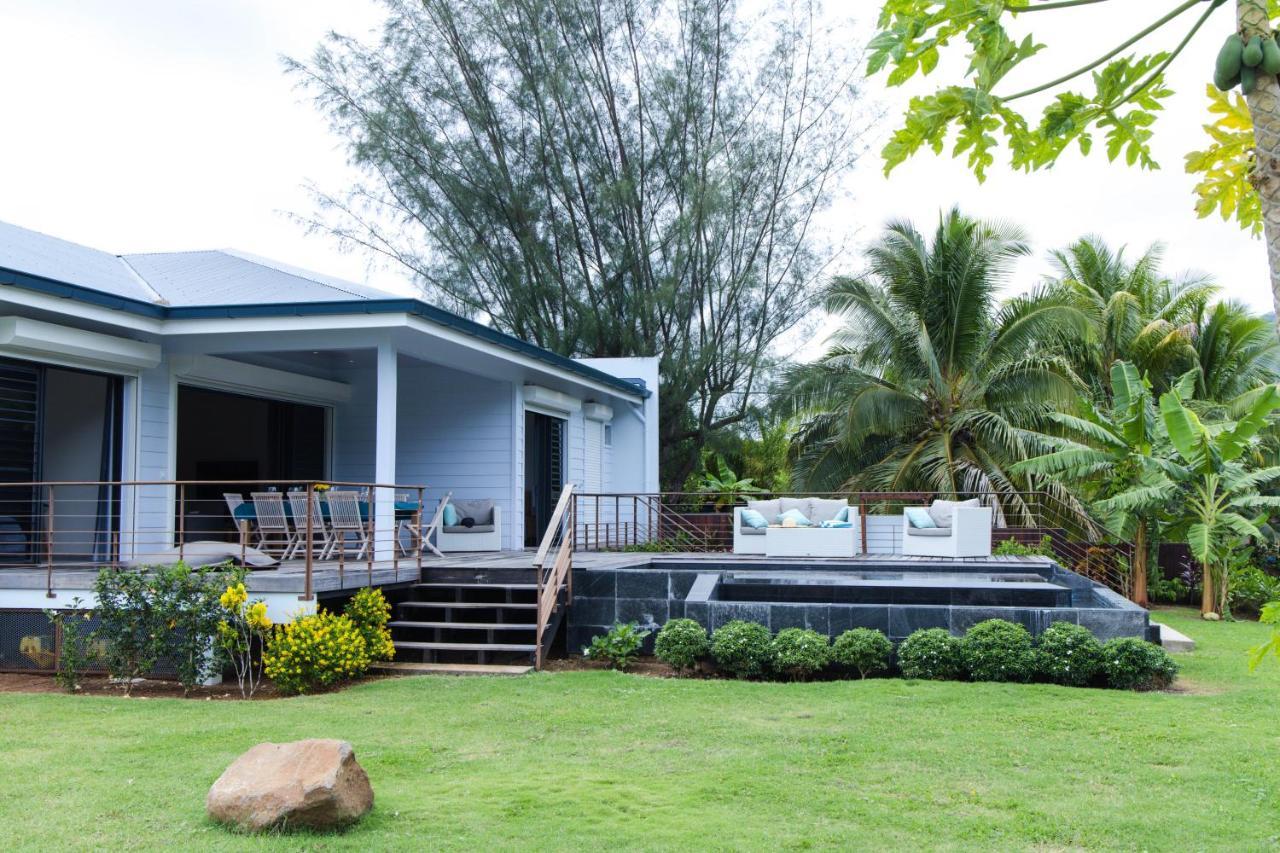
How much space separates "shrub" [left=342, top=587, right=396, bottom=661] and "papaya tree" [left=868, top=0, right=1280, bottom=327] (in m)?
8.14

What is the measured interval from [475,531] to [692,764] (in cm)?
851

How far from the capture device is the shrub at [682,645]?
10008 millimetres

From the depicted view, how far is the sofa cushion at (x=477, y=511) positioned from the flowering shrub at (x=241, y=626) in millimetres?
5285

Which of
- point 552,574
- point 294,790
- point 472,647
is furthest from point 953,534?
point 294,790

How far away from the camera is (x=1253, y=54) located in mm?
1959

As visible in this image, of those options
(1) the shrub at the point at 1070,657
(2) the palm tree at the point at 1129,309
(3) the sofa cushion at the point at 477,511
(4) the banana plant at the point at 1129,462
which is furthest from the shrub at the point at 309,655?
(2) the palm tree at the point at 1129,309

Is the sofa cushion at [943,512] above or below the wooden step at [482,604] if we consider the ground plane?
above

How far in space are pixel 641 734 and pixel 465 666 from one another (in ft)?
10.8

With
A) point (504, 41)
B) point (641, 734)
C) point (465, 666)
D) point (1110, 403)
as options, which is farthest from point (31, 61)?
point (1110, 403)

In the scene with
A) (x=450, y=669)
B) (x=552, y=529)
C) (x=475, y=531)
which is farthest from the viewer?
(x=475, y=531)

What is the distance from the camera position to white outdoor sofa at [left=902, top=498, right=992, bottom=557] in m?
15.5

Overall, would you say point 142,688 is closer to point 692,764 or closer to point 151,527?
point 151,527

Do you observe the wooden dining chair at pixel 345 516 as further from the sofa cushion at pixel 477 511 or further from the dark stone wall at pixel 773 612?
the sofa cushion at pixel 477 511

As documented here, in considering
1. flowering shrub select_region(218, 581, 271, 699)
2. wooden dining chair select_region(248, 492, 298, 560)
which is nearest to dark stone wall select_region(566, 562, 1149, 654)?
wooden dining chair select_region(248, 492, 298, 560)
